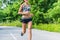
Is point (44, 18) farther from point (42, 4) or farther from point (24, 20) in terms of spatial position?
point (24, 20)

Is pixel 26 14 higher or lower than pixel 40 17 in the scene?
higher

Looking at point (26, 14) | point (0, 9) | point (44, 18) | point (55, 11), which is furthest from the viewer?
point (0, 9)

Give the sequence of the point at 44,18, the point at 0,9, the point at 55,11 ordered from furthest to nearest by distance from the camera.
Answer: the point at 0,9 → the point at 44,18 → the point at 55,11

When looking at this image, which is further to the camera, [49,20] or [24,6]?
[49,20]

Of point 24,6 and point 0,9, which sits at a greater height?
point 24,6

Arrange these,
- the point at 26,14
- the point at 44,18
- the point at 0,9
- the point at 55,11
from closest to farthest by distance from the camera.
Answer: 1. the point at 26,14
2. the point at 55,11
3. the point at 44,18
4. the point at 0,9

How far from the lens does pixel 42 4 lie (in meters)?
70.1

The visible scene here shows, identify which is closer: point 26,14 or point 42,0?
point 26,14

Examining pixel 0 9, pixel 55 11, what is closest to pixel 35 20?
pixel 55 11

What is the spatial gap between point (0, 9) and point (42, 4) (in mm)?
62224

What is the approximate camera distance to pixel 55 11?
2016 inches

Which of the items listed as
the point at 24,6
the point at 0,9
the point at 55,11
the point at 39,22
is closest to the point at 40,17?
the point at 39,22

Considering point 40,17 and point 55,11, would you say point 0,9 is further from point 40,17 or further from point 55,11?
point 55,11

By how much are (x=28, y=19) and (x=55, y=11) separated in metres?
41.0
